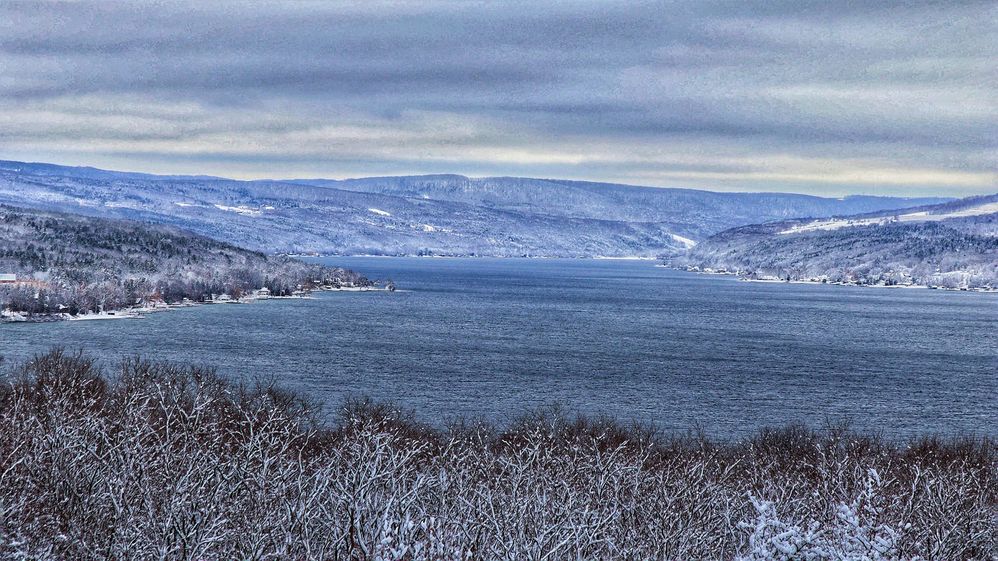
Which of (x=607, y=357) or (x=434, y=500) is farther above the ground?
(x=434, y=500)

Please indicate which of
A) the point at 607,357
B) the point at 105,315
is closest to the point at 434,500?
the point at 607,357

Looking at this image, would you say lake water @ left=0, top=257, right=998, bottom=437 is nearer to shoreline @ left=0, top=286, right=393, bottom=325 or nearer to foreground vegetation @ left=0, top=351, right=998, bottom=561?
shoreline @ left=0, top=286, right=393, bottom=325

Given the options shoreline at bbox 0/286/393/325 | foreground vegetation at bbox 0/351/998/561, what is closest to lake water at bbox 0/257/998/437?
shoreline at bbox 0/286/393/325

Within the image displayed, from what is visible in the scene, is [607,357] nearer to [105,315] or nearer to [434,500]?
[434,500]

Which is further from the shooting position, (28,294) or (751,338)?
(28,294)

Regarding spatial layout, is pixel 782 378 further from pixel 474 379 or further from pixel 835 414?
pixel 474 379

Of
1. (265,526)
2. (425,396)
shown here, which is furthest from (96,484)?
(425,396)
